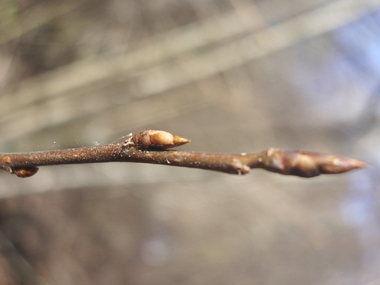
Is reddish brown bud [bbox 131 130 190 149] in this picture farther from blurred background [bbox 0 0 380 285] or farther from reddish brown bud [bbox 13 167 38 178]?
blurred background [bbox 0 0 380 285]

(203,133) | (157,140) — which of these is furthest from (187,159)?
(203,133)

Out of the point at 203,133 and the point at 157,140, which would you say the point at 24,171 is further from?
the point at 203,133

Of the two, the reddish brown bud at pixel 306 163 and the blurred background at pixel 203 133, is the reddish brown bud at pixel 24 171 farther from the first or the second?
the blurred background at pixel 203 133

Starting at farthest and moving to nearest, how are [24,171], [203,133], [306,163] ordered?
[203,133]
[24,171]
[306,163]

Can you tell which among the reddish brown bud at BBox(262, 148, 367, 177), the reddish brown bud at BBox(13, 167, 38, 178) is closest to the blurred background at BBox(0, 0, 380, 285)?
the reddish brown bud at BBox(13, 167, 38, 178)

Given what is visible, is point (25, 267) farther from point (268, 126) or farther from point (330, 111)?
point (330, 111)

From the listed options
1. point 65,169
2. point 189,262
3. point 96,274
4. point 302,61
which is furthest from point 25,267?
point 302,61

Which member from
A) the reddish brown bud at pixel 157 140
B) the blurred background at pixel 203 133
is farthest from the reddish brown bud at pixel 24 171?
the blurred background at pixel 203 133
